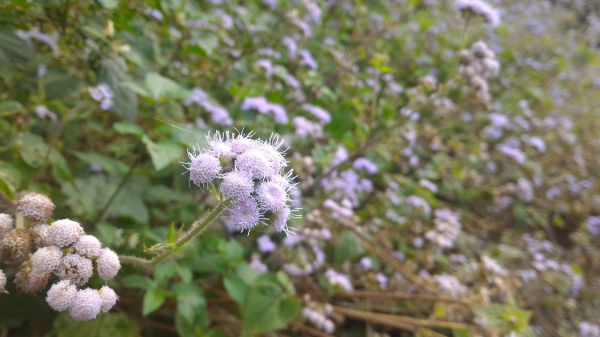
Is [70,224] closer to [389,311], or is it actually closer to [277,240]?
[277,240]

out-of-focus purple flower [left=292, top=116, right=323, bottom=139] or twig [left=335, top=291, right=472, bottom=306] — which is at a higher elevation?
out-of-focus purple flower [left=292, top=116, right=323, bottom=139]

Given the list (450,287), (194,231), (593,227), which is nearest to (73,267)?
(194,231)

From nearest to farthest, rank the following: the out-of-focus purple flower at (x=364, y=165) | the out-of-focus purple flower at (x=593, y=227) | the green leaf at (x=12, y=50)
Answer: the green leaf at (x=12, y=50) < the out-of-focus purple flower at (x=364, y=165) < the out-of-focus purple flower at (x=593, y=227)

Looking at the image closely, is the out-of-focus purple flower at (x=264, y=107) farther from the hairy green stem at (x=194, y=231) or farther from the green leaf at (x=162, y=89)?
the hairy green stem at (x=194, y=231)

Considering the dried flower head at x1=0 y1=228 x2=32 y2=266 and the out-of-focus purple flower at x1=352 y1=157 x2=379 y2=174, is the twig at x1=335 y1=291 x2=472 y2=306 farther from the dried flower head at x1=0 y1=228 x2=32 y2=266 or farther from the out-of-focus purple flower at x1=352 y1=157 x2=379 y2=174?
the dried flower head at x1=0 y1=228 x2=32 y2=266

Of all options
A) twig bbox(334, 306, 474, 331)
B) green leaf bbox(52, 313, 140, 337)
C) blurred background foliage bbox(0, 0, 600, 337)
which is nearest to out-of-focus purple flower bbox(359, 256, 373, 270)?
blurred background foliage bbox(0, 0, 600, 337)

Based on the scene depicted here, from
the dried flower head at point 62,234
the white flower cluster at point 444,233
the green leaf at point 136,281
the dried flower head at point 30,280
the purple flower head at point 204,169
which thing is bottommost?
the green leaf at point 136,281

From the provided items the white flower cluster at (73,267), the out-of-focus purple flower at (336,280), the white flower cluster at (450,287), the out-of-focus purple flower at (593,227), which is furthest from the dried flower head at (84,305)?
the out-of-focus purple flower at (593,227)
